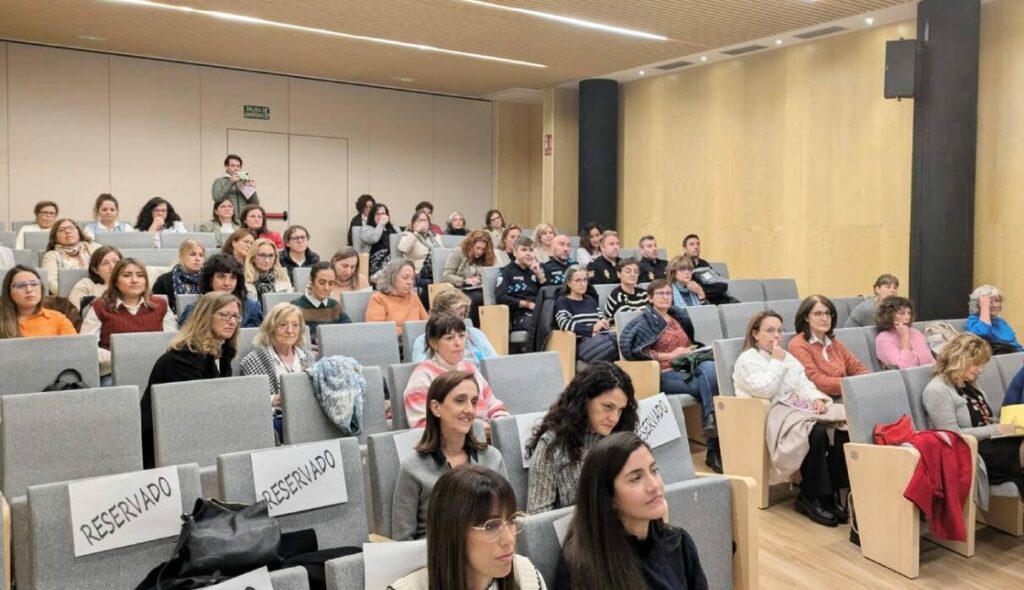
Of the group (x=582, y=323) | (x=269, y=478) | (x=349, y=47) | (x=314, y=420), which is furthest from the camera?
(x=349, y=47)

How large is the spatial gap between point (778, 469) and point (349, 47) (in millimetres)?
6791

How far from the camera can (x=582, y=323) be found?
19.2ft

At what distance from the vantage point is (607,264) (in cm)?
742

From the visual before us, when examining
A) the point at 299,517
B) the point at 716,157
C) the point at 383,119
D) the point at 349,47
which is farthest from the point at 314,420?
the point at 383,119

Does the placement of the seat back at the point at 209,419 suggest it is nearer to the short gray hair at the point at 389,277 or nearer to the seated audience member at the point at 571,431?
the seated audience member at the point at 571,431

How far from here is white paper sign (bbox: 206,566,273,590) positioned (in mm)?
1817

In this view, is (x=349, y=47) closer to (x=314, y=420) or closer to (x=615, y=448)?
(x=314, y=420)

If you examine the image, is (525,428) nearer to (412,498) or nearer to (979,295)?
(412,498)

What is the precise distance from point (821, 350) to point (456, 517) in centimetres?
351

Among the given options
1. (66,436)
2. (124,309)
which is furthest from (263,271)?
(66,436)

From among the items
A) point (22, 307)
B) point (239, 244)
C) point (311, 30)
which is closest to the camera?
point (22, 307)

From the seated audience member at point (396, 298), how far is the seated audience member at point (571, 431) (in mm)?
2554

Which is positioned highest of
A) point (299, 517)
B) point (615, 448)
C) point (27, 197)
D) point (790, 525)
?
point (27, 197)

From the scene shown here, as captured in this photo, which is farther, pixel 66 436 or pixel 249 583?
pixel 66 436
